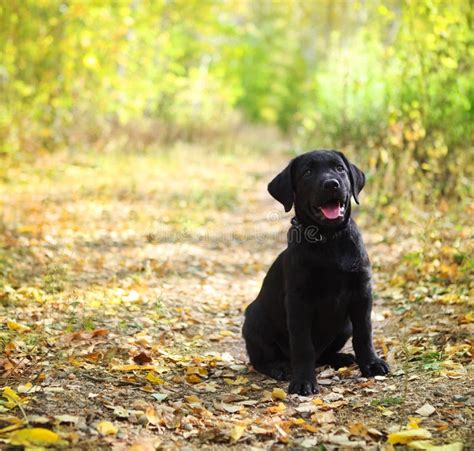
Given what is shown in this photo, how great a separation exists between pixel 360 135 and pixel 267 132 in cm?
1577

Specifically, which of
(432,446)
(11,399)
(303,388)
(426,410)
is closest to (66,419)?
(11,399)

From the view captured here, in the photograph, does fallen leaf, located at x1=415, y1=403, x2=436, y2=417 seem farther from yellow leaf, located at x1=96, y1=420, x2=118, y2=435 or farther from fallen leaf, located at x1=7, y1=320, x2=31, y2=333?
fallen leaf, located at x1=7, y1=320, x2=31, y2=333

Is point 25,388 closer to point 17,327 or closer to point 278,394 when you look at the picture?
point 17,327

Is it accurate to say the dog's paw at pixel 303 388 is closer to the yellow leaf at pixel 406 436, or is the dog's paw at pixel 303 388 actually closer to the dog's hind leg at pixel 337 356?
the dog's hind leg at pixel 337 356

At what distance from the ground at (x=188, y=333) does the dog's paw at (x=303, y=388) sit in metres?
0.08

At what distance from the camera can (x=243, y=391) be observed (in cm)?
432

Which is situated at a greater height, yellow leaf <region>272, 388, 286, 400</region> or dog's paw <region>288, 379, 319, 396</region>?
dog's paw <region>288, 379, 319, 396</region>

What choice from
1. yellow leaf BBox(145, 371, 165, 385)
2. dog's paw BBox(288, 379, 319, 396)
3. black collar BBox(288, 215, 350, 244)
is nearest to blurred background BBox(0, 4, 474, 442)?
yellow leaf BBox(145, 371, 165, 385)

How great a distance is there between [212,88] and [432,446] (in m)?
19.5

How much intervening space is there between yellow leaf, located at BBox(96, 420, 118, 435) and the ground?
0.01m

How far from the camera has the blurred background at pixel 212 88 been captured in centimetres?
867

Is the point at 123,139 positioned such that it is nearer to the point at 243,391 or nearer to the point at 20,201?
the point at 20,201

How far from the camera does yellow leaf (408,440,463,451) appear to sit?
3027mm

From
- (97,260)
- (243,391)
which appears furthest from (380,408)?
(97,260)
